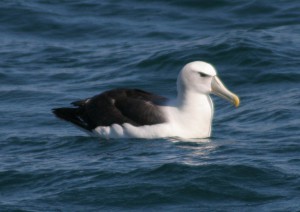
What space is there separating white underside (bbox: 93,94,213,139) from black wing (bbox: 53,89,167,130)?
8cm

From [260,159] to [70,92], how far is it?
550 centimetres

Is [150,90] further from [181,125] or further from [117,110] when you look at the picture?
[181,125]

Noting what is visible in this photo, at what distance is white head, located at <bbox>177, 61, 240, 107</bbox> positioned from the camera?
48.5 feet

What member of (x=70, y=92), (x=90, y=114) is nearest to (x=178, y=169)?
(x=90, y=114)

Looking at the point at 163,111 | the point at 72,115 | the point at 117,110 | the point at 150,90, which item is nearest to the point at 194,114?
the point at 163,111

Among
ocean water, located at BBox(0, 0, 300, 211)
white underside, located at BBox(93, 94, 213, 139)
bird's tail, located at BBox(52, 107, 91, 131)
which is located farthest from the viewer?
bird's tail, located at BBox(52, 107, 91, 131)

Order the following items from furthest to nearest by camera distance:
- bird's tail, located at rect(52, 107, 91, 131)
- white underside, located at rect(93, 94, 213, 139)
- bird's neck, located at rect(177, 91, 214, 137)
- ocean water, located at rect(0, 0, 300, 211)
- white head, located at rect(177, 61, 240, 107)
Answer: bird's tail, located at rect(52, 107, 91, 131), white head, located at rect(177, 61, 240, 107), bird's neck, located at rect(177, 91, 214, 137), white underside, located at rect(93, 94, 213, 139), ocean water, located at rect(0, 0, 300, 211)

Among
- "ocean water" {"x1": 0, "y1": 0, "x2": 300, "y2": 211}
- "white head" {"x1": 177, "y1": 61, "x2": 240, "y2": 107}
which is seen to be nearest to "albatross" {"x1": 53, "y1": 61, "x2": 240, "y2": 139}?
"white head" {"x1": 177, "y1": 61, "x2": 240, "y2": 107}

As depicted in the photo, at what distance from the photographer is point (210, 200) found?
39.7 ft

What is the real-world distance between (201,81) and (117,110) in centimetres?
119

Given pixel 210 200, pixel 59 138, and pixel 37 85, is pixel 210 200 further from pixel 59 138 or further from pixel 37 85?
pixel 37 85

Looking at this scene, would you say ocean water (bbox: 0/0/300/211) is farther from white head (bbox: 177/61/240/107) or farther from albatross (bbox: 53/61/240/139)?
white head (bbox: 177/61/240/107)

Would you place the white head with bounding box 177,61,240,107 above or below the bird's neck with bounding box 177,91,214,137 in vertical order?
above

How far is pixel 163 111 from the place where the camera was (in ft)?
48.1
